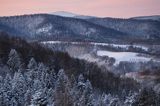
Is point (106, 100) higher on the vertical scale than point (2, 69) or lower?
lower

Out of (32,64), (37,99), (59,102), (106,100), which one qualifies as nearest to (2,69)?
(32,64)

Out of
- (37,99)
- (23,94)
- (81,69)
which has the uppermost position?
(37,99)

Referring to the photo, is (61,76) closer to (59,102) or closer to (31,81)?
(31,81)

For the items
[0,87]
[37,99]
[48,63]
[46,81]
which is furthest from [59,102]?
[48,63]

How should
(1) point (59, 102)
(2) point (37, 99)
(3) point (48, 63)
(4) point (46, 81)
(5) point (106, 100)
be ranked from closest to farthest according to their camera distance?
(2) point (37, 99) < (1) point (59, 102) < (4) point (46, 81) < (5) point (106, 100) < (3) point (48, 63)

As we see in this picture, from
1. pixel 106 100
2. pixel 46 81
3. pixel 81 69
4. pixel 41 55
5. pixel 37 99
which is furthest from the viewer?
pixel 81 69

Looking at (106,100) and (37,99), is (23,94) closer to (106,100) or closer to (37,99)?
(106,100)

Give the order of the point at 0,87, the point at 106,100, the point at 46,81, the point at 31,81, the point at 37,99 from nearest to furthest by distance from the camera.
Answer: the point at 37,99, the point at 0,87, the point at 31,81, the point at 46,81, the point at 106,100

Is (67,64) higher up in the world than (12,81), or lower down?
lower down

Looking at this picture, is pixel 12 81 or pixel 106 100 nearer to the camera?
pixel 12 81
